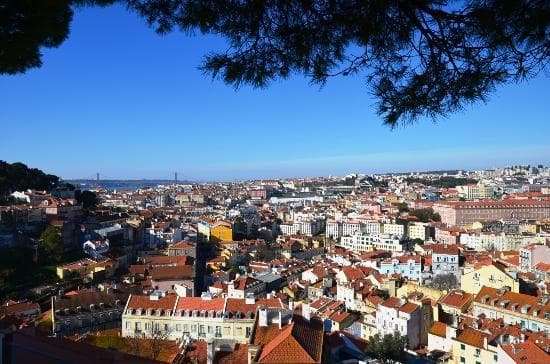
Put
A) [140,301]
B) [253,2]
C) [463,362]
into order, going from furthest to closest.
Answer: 1. [140,301]
2. [463,362]
3. [253,2]

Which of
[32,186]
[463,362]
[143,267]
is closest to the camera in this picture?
[463,362]

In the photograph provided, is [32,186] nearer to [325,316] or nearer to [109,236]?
[109,236]

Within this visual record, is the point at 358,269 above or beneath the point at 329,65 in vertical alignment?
beneath

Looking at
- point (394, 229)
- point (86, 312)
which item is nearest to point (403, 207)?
point (394, 229)

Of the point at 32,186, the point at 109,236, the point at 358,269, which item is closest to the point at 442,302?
the point at 358,269

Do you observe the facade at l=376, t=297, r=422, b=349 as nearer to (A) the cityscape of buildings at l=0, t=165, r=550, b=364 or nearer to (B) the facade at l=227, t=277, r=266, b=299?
(A) the cityscape of buildings at l=0, t=165, r=550, b=364

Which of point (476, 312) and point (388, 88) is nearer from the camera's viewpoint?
point (388, 88)

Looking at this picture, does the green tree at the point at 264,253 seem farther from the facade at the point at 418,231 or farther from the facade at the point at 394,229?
the facade at the point at 418,231
